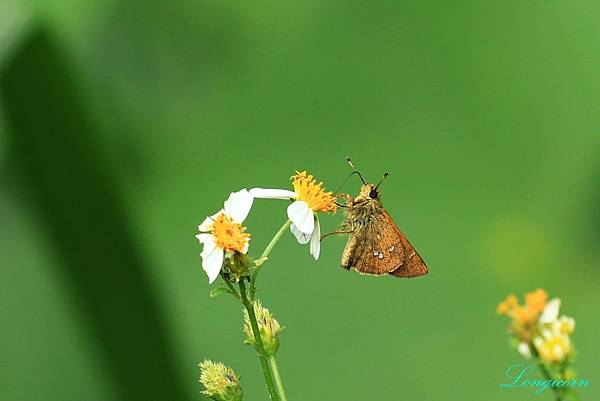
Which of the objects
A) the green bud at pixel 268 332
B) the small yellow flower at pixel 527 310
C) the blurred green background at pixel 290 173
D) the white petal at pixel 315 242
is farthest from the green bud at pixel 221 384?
the blurred green background at pixel 290 173

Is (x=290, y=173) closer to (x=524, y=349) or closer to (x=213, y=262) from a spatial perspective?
(x=213, y=262)

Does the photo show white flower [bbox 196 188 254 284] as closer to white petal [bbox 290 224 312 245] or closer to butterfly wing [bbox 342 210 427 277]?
white petal [bbox 290 224 312 245]

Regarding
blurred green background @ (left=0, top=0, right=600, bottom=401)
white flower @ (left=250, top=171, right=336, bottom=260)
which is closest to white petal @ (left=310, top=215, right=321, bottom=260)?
white flower @ (left=250, top=171, right=336, bottom=260)

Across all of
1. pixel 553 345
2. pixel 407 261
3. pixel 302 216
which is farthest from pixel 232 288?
pixel 407 261

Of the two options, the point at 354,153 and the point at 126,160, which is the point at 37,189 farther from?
the point at 354,153

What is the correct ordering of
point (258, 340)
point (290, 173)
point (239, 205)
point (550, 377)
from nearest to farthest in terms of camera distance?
1. point (550, 377)
2. point (258, 340)
3. point (239, 205)
4. point (290, 173)

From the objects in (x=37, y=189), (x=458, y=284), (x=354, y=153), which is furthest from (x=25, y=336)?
(x=458, y=284)
